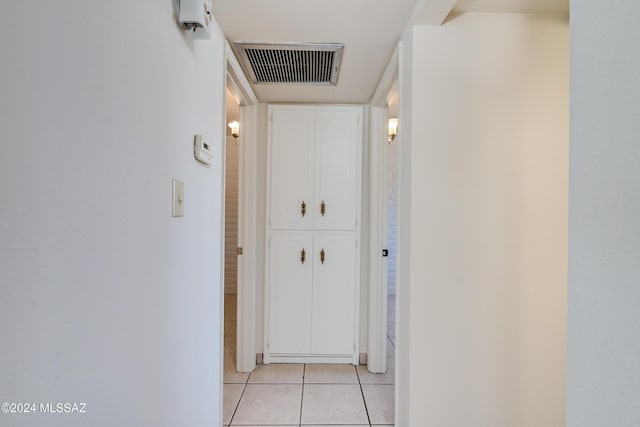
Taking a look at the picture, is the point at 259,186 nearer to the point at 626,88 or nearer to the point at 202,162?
the point at 202,162

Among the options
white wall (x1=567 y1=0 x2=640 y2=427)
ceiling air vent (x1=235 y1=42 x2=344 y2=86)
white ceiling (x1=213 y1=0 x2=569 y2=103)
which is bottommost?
white wall (x1=567 y1=0 x2=640 y2=427)

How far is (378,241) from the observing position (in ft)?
7.99

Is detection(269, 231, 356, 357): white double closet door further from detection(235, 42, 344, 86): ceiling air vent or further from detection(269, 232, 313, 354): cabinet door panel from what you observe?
detection(235, 42, 344, 86): ceiling air vent

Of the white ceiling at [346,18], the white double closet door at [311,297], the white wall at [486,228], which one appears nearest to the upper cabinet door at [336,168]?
the white double closet door at [311,297]

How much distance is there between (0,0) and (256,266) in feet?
7.22

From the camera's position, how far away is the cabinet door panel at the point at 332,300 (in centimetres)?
256

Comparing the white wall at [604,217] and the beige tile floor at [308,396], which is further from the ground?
the white wall at [604,217]

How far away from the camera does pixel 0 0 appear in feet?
1.59

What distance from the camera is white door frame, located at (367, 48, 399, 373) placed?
96.1 inches

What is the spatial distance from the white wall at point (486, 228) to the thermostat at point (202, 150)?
3.12ft

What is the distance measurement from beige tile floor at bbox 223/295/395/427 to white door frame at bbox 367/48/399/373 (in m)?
0.21

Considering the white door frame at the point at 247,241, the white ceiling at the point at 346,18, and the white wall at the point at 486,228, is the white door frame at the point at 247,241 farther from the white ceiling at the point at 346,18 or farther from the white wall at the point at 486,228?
the white wall at the point at 486,228

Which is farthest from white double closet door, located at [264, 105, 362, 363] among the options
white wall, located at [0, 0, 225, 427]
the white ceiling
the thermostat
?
white wall, located at [0, 0, 225, 427]

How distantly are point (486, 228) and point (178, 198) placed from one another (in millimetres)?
1339
